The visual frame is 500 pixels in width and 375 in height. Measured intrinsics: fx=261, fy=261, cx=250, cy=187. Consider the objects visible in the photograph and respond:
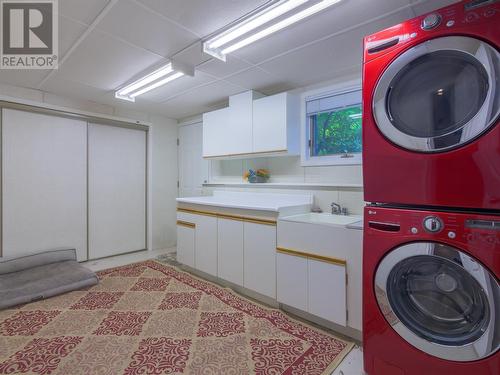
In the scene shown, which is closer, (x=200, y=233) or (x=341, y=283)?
(x=341, y=283)

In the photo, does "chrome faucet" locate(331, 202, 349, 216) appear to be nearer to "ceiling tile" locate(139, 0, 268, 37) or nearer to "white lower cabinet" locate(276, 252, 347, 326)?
"white lower cabinet" locate(276, 252, 347, 326)

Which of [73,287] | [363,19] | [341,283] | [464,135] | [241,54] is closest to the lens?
[464,135]

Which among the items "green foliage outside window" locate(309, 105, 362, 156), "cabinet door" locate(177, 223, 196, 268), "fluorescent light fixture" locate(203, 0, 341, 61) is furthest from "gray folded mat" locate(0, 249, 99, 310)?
"green foliage outside window" locate(309, 105, 362, 156)

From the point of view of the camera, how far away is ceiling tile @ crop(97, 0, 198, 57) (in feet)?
5.40

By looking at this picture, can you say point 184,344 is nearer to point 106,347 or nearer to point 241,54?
point 106,347

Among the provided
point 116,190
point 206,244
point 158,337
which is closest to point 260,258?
point 206,244

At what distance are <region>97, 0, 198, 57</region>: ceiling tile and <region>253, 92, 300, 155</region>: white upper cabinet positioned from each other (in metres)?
1.04

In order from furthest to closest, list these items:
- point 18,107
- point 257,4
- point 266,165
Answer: point 266,165 → point 18,107 → point 257,4

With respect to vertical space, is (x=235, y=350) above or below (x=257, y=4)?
below

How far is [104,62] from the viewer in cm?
235

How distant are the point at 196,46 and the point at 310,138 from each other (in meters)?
1.46

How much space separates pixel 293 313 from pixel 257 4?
2.28 meters

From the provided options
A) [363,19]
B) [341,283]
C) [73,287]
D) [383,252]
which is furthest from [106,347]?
[363,19]

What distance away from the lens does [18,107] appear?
117 inches
